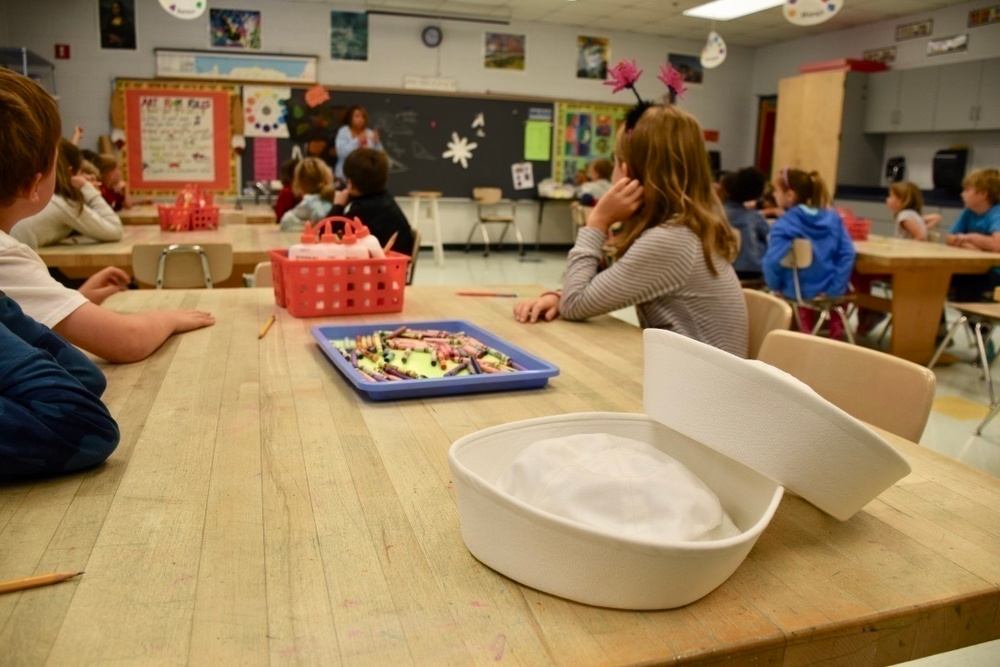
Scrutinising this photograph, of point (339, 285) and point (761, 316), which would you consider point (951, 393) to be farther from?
point (339, 285)

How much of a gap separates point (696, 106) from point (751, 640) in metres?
9.84

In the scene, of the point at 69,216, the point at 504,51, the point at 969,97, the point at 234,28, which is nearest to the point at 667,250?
the point at 69,216

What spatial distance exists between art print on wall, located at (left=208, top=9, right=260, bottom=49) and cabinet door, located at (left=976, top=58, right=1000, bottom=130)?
6.73 metres

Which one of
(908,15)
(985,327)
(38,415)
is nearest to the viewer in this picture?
(38,415)

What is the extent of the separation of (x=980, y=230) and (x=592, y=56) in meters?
5.25

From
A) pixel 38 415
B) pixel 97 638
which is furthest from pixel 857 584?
pixel 38 415

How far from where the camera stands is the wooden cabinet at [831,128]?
8.10 m

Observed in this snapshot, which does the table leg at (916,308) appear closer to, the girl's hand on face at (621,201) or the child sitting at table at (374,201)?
the child sitting at table at (374,201)

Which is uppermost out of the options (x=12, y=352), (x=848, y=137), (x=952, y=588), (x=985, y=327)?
(x=848, y=137)

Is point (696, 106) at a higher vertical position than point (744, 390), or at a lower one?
higher

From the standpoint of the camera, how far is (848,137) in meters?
8.22

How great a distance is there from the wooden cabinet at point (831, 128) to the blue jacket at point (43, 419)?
8453 mm

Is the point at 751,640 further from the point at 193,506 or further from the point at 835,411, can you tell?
the point at 193,506

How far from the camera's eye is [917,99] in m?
7.55
